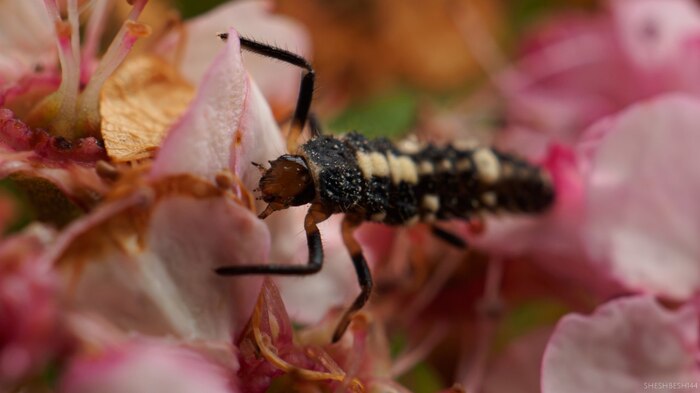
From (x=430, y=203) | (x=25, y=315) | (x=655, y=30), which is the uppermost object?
(x=655, y=30)

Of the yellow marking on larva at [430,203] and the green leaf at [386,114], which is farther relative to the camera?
the green leaf at [386,114]

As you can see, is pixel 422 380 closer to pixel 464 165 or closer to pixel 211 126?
pixel 464 165

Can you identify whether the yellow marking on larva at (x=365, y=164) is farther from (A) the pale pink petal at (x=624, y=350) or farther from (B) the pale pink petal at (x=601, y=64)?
(B) the pale pink petal at (x=601, y=64)

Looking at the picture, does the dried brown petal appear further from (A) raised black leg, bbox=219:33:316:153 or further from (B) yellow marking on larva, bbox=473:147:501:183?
(B) yellow marking on larva, bbox=473:147:501:183

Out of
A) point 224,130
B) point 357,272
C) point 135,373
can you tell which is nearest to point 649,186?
point 357,272

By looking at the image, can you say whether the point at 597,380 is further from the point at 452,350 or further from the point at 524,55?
the point at 524,55

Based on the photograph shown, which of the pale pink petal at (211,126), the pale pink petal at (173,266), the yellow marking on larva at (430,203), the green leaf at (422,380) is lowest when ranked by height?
the pale pink petal at (173,266)

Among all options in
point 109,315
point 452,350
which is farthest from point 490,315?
point 109,315

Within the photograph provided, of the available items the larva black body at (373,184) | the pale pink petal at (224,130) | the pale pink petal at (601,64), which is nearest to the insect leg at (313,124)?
the larva black body at (373,184)
